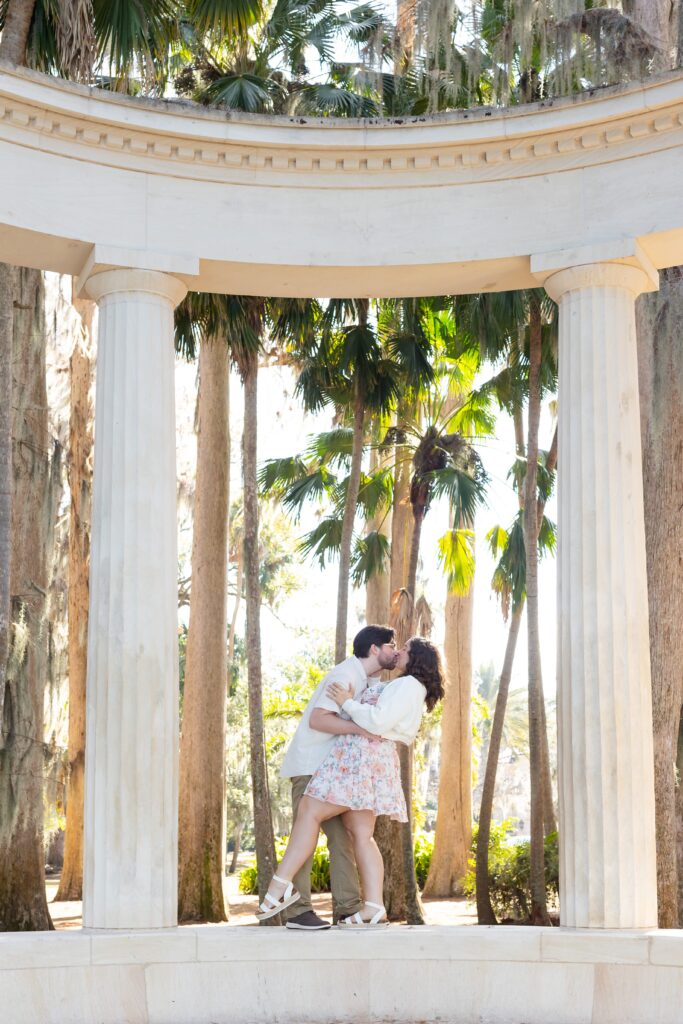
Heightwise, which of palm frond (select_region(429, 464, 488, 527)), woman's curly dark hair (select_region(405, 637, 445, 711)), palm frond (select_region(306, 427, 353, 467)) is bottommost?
woman's curly dark hair (select_region(405, 637, 445, 711))

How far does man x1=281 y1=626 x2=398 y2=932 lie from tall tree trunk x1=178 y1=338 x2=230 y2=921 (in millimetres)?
17681

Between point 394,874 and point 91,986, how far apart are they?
20.1m

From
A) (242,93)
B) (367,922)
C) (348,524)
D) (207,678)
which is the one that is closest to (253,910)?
(207,678)

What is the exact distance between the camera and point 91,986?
44.2 ft

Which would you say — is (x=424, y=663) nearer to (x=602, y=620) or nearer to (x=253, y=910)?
(x=602, y=620)

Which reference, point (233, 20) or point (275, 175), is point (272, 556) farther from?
point (275, 175)

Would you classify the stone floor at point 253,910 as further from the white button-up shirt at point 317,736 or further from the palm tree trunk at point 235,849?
the white button-up shirt at point 317,736

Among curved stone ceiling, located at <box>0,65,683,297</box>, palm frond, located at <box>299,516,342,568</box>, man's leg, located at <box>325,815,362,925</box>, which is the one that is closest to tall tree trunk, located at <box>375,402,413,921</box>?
palm frond, located at <box>299,516,342,568</box>

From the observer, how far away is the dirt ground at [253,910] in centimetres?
3259

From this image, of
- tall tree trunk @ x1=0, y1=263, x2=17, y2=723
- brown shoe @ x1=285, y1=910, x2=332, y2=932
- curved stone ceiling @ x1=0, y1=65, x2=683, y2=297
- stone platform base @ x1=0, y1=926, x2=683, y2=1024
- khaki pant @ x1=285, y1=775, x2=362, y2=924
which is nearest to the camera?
stone platform base @ x1=0, y1=926, x2=683, y2=1024

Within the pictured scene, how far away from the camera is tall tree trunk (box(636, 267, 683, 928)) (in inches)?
941

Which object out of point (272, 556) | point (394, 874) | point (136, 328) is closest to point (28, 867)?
point (394, 874)

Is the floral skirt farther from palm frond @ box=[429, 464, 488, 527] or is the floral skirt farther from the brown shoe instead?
palm frond @ box=[429, 464, 488, 527]

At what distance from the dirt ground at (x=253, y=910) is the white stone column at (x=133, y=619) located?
58.3 feet
